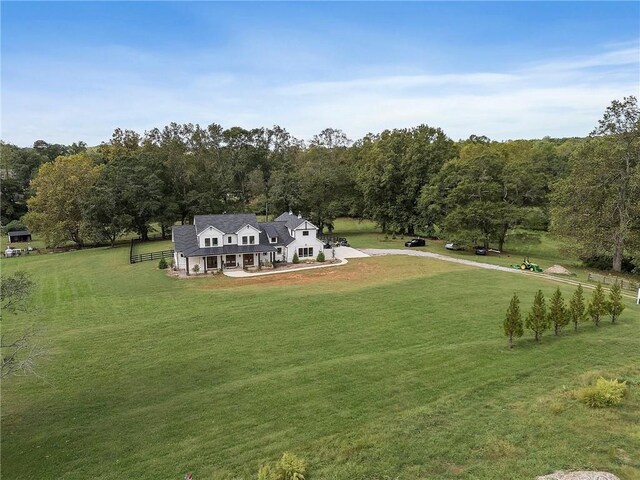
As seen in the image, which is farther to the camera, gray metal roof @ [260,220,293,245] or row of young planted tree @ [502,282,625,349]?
gray metal roof @ [260,220,293,245]

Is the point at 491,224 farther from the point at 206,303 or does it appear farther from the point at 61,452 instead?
the point at 61,452

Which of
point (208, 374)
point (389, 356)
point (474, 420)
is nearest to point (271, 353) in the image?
point (208, 374)

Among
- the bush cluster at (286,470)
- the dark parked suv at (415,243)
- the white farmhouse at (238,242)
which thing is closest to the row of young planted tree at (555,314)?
the bush cluster at (286,470)

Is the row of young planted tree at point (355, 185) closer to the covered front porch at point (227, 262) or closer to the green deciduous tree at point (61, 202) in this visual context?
the green deciduous tree at point (61, 202)

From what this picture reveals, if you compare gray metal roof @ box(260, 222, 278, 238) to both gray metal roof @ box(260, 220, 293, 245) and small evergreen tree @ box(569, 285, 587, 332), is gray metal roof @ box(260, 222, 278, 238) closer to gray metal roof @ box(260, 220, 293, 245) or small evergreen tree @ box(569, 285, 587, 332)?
gray metal roof @ box(260, 220, 293, 245)

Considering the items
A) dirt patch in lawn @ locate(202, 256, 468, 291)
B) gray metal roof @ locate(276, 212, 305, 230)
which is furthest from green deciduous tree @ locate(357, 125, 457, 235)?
gray metal roof @ locate(276, 212, 305, 230)
